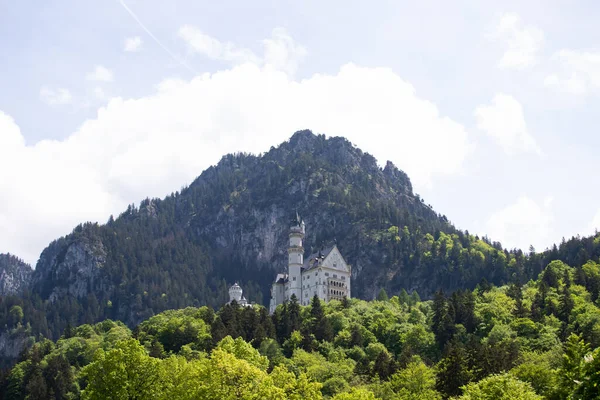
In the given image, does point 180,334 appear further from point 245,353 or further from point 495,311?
point 495,311

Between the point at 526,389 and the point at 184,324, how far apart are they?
73.6 m

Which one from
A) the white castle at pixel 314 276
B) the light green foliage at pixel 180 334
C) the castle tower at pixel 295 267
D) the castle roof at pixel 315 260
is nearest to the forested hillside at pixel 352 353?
the light green foliage at pixel 180 334

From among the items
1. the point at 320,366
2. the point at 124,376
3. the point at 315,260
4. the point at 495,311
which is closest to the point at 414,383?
the point at 320,366

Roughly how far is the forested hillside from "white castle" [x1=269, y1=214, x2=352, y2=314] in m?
22.2

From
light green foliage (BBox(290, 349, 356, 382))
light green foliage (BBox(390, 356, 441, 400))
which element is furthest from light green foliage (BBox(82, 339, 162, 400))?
light green foliage (BBox(390, 356, 441, 400))

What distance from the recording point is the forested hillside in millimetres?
72500

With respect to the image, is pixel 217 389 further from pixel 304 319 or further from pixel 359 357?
pixel 304 319

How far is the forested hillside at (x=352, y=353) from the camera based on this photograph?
2854 inches

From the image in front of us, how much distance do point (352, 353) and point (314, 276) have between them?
5566 cm

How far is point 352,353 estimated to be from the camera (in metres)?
122

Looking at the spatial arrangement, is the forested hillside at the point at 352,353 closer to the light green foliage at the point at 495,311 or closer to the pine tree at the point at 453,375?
the pine tree at the point at 453,375

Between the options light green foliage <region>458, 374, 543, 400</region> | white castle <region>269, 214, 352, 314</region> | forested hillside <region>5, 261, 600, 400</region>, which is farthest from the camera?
white castle <region>269, 214, 352, 314</region>

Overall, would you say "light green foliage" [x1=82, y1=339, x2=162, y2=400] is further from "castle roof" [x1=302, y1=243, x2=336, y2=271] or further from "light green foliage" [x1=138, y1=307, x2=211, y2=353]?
"castle roof" [x1=302, y1=243, x2=336, y2=271]

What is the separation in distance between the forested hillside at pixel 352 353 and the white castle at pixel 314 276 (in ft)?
73.0
